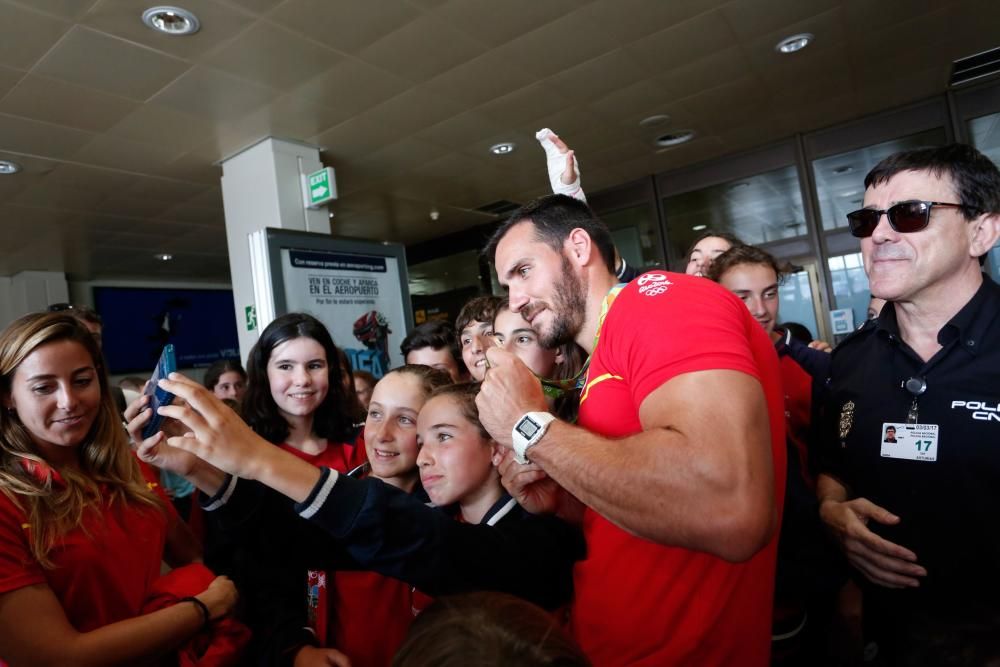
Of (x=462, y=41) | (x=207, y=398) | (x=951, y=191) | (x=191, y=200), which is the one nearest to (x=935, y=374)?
(x=951, y=191)

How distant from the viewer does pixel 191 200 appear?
5555mm

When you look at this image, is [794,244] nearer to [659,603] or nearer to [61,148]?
[659,603]

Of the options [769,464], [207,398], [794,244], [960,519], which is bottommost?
[960,519]


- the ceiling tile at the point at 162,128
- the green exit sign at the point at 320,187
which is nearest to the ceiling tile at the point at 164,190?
the ceiling tile at the point at 162,128

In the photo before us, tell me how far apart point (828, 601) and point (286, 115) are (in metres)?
4.02

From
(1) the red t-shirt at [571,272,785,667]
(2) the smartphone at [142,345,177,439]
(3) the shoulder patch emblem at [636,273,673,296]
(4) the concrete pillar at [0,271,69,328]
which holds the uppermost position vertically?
(4) the concrete pillar at [0,271,69,328]

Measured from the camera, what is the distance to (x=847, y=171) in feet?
20.0

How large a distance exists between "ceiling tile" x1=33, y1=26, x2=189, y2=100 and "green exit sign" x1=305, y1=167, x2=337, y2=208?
1.22m

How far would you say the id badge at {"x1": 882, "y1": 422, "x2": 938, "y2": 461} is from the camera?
1.27 m

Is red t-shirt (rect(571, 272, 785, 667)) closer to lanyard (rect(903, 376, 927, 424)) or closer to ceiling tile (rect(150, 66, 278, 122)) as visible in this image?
lanyard (rect(903, 376, 927, 424))

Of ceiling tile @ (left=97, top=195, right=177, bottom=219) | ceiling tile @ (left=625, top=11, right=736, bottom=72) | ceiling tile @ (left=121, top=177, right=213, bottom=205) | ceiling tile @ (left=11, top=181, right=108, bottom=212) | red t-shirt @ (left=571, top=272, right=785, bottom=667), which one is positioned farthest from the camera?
ceiling tile @ (left=97, top=195, right=177, bottom=219)

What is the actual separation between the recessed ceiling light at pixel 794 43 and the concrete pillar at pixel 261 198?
3408mm

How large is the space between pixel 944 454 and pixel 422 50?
321cm

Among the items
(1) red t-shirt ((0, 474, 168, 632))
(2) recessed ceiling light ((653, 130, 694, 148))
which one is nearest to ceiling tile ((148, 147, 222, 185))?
(1) red t-shirt ((0, 474, 168, 632))
